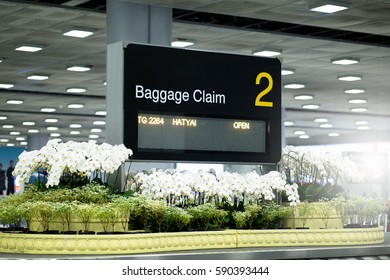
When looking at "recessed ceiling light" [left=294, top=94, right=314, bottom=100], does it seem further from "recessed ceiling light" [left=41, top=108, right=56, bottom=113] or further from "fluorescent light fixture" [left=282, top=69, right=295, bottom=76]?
"recessed ceiling light" [left=41, top=108, right=56, bottom=113]

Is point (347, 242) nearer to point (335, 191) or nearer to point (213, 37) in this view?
point (335, 191)

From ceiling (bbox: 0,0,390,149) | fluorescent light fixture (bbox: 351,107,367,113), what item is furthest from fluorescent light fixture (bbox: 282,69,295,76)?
fluorescent light fixture (bbox: 351,107,367,113)

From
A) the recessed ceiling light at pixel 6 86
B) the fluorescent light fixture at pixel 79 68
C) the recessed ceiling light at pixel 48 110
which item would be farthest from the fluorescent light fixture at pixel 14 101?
the fluorescent light fixture at pixel 79 68

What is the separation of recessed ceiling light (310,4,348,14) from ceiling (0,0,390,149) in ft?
0.42

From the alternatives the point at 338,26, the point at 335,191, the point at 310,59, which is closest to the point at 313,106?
the point at 310,59

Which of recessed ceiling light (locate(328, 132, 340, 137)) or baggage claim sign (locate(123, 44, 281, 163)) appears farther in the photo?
recessed ceiling light (locate(328, 132, 340, 137))

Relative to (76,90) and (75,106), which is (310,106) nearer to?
(75,106)

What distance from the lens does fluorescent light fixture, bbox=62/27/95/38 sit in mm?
15797

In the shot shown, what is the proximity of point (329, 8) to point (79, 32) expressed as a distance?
5.07 m

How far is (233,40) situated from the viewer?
16.9 metres

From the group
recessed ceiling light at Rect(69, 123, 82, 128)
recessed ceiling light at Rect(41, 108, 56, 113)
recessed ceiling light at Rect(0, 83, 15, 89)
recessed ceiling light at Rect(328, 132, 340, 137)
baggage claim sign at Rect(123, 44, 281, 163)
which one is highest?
recessed ceiling light at Rect(0, 83, 15, 89)

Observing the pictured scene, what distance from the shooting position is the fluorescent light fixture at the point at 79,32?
622 inches

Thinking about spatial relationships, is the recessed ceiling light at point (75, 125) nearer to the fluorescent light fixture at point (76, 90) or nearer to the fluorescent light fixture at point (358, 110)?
the fluorescent light fixture at point (76, 90)

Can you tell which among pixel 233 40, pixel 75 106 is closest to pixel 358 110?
pixel 75 106
